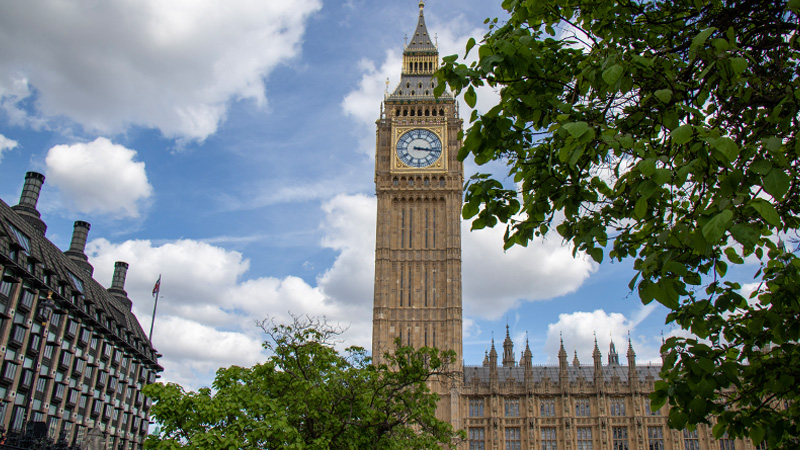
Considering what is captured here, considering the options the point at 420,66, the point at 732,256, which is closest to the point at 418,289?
the point at 420,66

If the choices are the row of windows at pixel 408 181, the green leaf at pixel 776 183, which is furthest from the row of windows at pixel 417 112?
the green leaf at pixel 776 183

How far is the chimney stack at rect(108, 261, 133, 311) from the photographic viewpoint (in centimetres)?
8881

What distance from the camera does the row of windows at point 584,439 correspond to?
64750 millimetres

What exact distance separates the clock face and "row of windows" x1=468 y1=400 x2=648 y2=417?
25.5 metres

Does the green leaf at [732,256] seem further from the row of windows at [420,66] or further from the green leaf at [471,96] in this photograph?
the row of windows at [420,66]

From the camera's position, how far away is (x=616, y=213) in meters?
7.55

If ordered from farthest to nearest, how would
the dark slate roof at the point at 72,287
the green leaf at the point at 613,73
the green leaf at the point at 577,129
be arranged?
the dark slate roof at the point at 72,287 → the green leaf at the point at 613,73 → the green leaf at the point at 577,129

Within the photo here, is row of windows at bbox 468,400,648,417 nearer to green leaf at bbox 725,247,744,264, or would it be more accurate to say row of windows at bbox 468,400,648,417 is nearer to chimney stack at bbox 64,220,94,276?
chimney stack at bbox 64,220,94,276

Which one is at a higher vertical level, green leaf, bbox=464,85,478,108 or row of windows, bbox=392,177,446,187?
row of windows, bbox=392,177,446,187

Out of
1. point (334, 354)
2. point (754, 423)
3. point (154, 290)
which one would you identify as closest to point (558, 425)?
point (154, 290)

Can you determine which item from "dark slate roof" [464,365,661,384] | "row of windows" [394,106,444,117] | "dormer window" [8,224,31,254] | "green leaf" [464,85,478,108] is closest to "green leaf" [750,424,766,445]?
"green leaf" [464,85,478,108]

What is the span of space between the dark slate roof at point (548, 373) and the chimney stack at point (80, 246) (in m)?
46.9

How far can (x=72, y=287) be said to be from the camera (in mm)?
Answer: 63156

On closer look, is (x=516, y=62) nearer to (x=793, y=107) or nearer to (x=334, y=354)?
(x=793, y=107)
